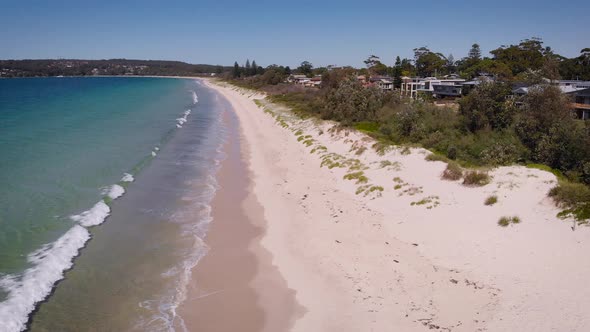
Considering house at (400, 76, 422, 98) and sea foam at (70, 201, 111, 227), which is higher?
house at (400, 76, 422, 98)

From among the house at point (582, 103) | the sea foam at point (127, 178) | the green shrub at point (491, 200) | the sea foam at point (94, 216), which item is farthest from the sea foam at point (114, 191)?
the house at point (582, 103)

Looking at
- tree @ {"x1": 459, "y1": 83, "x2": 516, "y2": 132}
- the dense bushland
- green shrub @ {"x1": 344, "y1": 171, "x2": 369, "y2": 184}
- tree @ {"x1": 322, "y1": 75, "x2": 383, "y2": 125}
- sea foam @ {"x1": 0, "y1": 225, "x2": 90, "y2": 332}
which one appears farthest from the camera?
tree @ {"x1": 322, "y1": 75, "x2": 383, "y2": 125}

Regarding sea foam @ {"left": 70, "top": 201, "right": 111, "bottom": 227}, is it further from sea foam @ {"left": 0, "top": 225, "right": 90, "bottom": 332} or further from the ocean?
sea foam @ {"left": 0, "top": 225, "right": 90, "bottom": 332}

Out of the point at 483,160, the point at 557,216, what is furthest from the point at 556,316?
the point at 483,160

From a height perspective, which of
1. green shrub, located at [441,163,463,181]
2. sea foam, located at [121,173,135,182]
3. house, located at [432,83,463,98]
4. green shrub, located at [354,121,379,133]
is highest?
house, located at [432,83,463,98]

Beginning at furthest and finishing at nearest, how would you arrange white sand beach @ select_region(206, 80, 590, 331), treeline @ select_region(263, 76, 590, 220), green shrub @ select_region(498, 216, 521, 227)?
treeline @ select_region(263, 76, 590, 220) → green shrub @ select_region(498, 216, 521, 227) → white sand beach @ select_region(206, 80, 590, 331)

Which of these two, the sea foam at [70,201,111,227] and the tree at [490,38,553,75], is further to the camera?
the tree at [490,38,553,75]

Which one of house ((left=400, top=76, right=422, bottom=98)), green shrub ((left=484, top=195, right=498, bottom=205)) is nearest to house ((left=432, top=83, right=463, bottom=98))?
house ((left=400, top=76, right=422, bottom=98))

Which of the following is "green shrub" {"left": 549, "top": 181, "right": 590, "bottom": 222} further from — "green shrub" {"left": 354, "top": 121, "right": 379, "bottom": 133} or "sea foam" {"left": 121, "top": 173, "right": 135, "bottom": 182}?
"sea foam" {"left": 121, "top": 173, "right": 135, "bottom": 182}
